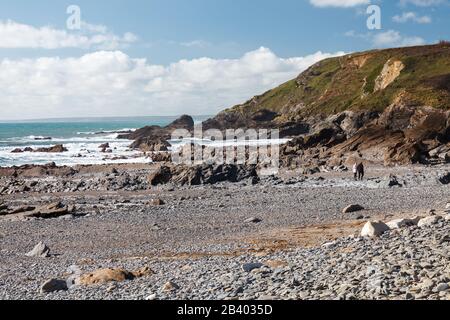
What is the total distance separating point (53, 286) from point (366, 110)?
7043 cm

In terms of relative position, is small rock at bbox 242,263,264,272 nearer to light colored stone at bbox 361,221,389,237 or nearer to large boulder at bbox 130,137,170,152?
light colored stone at bbox 361,221,389,237

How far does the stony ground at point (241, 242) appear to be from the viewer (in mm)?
12133

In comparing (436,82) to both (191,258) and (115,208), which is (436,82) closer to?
(115,208)

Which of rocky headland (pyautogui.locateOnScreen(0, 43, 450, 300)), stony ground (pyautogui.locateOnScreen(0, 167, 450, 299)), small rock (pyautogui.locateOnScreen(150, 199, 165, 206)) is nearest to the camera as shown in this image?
stony ground (pyautogui.locateOnScreen(0, 167, 450, 299))

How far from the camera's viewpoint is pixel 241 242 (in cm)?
2073

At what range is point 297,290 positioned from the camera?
11.6 m

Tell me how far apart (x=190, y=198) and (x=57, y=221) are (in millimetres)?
9561

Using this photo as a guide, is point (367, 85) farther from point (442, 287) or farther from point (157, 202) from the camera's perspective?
point (442, 287)

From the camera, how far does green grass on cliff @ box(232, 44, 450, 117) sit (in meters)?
78.6

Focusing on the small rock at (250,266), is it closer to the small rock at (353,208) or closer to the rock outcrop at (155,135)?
the small rock at (353,208)

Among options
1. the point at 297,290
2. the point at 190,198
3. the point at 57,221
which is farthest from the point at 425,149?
the point at 297,290

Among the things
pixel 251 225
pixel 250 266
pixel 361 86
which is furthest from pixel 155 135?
pixel 250 266

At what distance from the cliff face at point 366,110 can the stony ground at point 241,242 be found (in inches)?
503

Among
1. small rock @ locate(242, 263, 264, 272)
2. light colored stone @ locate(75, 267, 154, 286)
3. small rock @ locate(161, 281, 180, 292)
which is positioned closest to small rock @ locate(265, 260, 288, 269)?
small rock @ locate(242, 263, 264, 272)
